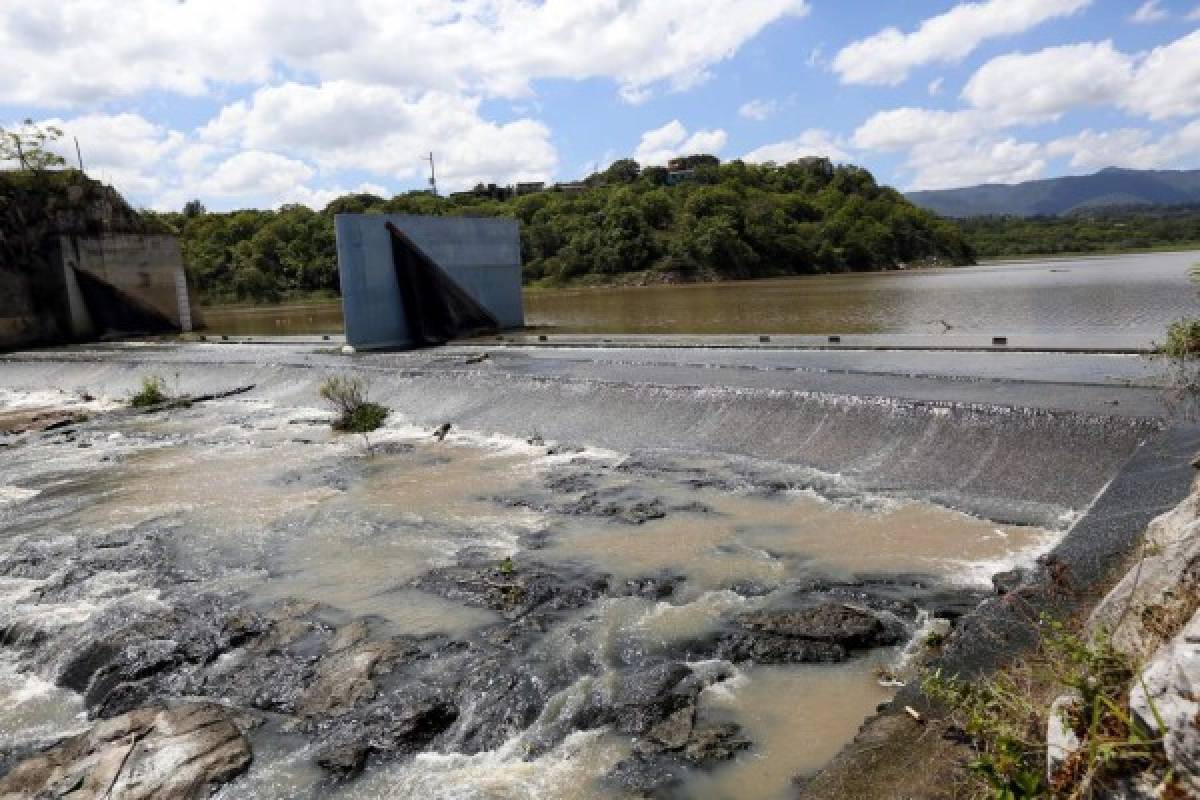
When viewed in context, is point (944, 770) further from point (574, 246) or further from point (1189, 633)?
point (574, 246)

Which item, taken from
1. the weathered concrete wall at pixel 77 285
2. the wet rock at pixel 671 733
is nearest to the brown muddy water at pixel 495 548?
the wet rock at pixel 671 733

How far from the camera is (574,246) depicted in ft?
200

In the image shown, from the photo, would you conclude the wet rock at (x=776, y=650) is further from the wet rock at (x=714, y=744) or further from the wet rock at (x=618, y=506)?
the wet rock at (x=618, y=506)

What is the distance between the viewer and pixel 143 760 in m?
4.80

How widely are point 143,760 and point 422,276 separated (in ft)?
Answer: 58.2

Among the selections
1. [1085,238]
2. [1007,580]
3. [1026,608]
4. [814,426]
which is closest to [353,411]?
[814,426]

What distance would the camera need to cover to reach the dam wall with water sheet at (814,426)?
823cm

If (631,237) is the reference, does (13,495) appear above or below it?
below

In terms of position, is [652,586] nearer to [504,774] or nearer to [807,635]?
[807,635]

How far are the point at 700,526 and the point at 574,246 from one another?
5419 cm

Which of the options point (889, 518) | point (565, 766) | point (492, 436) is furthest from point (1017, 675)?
point (492, 436)

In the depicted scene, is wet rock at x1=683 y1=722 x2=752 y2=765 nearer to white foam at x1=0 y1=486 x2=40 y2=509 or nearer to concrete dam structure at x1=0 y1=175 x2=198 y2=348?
white foam at x1=0 y1=486 x2=40 y2=509

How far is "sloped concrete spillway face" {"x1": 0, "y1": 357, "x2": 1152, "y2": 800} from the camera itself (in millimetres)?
4848

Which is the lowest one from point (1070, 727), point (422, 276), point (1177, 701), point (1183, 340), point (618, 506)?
point (618, 506)
